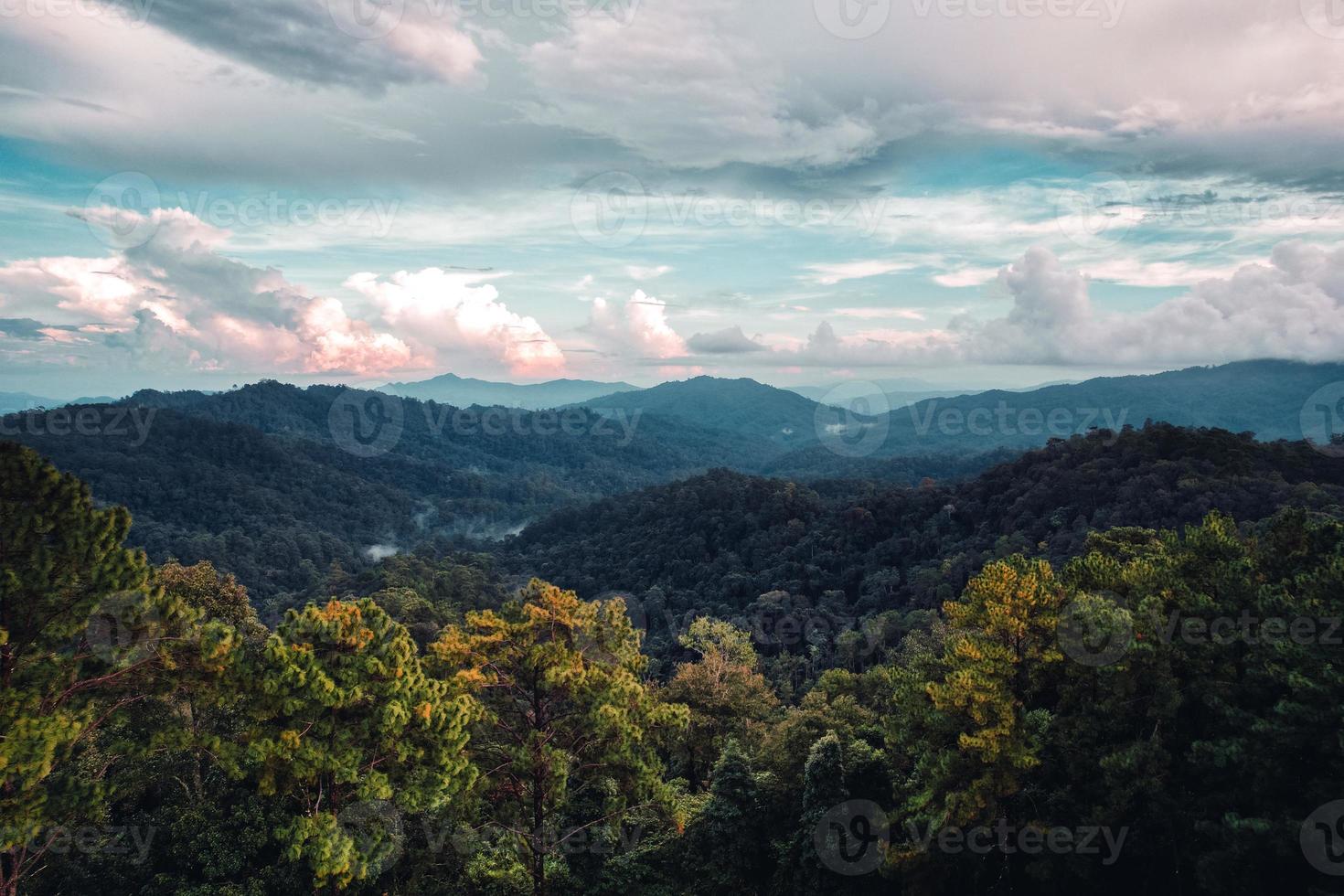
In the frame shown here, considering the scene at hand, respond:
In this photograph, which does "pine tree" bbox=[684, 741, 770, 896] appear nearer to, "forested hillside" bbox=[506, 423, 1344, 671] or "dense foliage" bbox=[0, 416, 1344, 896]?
"dense foliage" bbox=[0, 416, 1344, 896]

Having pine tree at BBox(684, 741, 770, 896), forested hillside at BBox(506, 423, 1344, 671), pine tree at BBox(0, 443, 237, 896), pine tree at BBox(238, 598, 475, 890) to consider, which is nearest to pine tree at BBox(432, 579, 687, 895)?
pine tree at BBox(238, 598, 475, 890)

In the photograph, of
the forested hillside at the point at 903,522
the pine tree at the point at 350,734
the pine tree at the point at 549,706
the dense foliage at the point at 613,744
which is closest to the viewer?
the dense foliage at the point at 613,744

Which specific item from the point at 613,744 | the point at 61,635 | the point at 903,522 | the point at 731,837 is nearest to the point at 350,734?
the point at 61,635

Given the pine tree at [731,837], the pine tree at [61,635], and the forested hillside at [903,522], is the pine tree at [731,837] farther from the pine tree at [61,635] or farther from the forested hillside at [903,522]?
the forested hillside at [903,522]

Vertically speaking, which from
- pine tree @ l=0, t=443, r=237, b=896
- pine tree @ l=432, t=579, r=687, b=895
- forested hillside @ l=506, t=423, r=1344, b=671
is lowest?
forested hillside @ l=506, t=423, r=1344, b=671

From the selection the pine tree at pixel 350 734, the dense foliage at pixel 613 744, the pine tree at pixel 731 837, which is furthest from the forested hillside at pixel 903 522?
the pine tree at pixel 350 734

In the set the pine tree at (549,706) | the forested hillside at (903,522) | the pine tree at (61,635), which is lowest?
the forested hillside at (903,522)

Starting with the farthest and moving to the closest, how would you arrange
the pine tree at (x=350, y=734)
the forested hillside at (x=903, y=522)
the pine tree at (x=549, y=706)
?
the forested hillside at (x=903, y=522)
the pine tree at (x=549, y=706)
the pine tree at (x=350, y=734)

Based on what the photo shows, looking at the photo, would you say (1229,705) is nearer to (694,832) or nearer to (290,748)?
(694,832)

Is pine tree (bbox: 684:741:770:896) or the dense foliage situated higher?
the dense foliage

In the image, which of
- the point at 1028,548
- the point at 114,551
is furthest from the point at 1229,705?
the point at 1028,548

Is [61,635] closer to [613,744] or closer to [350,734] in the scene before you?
[350,734]
